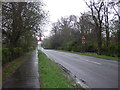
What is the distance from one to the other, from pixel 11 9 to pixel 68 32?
5023 centimetres

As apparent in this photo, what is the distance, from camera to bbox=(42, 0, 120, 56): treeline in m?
24.5

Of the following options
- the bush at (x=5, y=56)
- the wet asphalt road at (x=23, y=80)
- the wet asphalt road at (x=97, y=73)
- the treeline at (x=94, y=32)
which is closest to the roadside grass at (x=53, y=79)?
the wet asphalt road at (x=23, y=80)

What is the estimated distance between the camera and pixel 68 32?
65.1 metres

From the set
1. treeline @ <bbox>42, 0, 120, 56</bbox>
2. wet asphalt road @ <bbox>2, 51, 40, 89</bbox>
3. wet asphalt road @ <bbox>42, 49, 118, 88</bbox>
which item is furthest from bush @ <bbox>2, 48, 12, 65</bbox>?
treeline @ <bbox>42, 0, 120, 56</bbox>

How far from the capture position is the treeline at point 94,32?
80.2 feet

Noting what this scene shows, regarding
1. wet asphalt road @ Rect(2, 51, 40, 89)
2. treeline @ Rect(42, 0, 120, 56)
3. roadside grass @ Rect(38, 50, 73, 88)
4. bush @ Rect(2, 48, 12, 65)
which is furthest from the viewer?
treeline @ Rect(42, 0, 120, 56)

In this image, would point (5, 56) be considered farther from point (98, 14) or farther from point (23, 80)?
point (98, 14)

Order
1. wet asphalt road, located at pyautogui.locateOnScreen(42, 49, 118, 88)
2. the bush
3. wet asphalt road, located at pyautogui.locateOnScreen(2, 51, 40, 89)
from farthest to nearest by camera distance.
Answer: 1. the bush
2. wet asphalt road, located at pyautogui.locateOnScreen(42, 49, 118, 88)
3. wet asphalt road, located at pyautogui.locateOnScreen(2, 51, 40, 89)

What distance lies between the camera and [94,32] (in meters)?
41.0

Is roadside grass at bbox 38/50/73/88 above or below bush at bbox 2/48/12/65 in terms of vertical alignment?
below

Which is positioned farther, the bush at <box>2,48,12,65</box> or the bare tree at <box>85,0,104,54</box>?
the bare tree at <box>85,0,104,54</box>

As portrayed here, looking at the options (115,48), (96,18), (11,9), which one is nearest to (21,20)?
(11,9)

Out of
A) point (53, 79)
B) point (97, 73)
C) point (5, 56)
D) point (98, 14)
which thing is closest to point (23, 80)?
point (53, 79)

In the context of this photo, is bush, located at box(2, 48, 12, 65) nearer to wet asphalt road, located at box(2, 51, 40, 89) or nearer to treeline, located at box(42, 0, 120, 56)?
wet asphalt road, located at box(2, 51, 40, 89)
